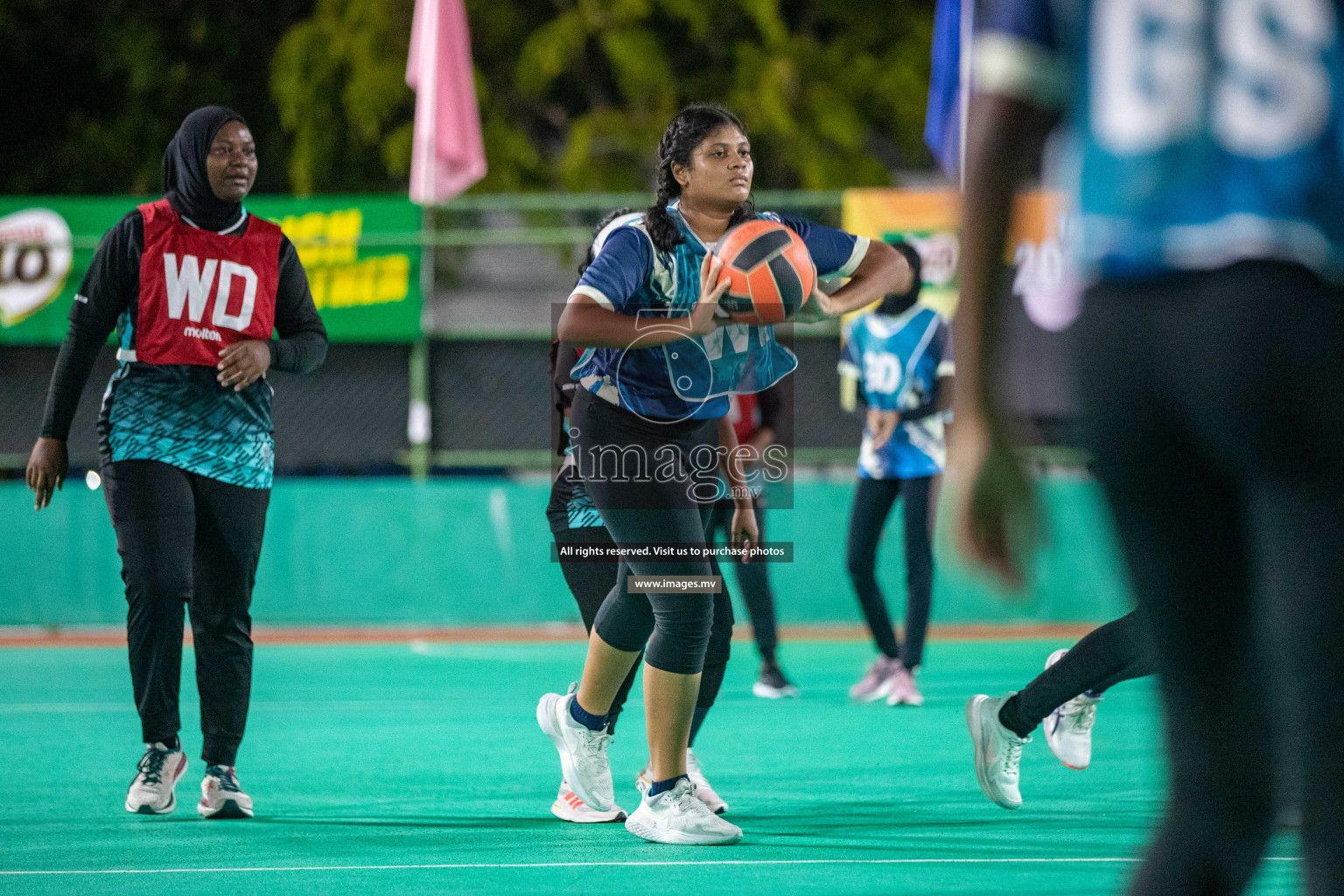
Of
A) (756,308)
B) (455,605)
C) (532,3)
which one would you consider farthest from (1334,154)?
(532,3)

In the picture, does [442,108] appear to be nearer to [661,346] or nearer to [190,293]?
[190,293]

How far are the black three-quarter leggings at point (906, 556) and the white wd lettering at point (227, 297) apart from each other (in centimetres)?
407

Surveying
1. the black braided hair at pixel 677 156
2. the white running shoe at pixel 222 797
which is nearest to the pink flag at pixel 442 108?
the black braided hair at pixel 677 156

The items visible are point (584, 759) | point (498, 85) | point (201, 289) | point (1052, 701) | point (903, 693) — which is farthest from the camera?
point (498, 85)

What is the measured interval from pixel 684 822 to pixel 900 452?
13.5 feet

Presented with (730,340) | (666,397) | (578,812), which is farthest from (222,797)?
(730,340)

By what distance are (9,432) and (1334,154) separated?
44.8 ft

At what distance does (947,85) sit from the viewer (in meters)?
11.6

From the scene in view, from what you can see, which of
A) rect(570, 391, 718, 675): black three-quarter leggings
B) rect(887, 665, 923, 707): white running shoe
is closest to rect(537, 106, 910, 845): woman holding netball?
rect(570, 391, 718, 675): black three-quarter leggings

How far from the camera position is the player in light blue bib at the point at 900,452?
28.2 feet

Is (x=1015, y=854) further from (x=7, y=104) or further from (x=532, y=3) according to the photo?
(x=7, y=104)

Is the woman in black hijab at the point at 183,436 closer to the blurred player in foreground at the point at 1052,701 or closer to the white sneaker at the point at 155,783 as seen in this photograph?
the white sneaker at the point at 155,783

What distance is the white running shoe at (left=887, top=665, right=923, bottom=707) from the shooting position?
27.3 feet

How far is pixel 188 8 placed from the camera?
2369 centimetres
